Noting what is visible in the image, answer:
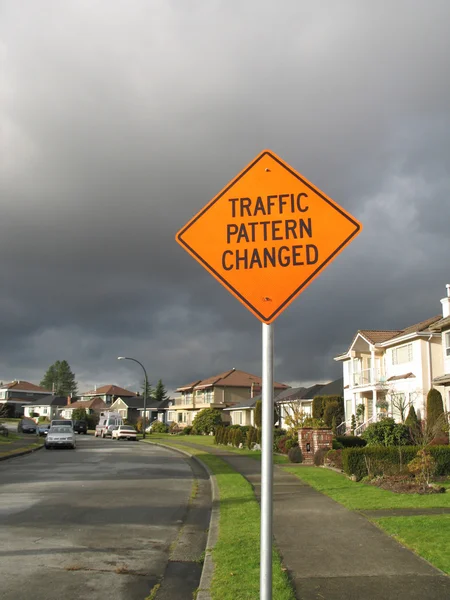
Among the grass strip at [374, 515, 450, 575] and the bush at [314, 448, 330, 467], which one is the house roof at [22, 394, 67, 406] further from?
the grass strip at [374, 515, 450, 575]

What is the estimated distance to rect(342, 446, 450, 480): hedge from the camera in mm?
16484

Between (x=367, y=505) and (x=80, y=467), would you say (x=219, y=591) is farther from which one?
(x=80, y=467)

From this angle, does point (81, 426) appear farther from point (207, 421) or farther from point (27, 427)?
point (207, 421)

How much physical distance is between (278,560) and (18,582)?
3.03 metres

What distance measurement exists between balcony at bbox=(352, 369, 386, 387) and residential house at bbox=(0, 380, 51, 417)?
11016 centimetres

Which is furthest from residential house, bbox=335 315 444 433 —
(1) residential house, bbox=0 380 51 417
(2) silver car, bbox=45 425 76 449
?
(1) residential house, bbox=0 380 51 417

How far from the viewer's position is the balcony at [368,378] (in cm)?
3625

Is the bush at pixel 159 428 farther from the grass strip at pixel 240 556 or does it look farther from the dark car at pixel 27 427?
the grass strip at pixel 240 556

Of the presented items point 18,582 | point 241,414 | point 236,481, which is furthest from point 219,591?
point 241,414

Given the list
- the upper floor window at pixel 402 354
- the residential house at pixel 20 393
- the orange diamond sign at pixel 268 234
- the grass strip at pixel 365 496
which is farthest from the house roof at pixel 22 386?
the orange diamond sign at pixel 268 234

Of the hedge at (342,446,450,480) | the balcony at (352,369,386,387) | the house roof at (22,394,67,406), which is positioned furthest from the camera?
the house roof at (22,394,67,406)

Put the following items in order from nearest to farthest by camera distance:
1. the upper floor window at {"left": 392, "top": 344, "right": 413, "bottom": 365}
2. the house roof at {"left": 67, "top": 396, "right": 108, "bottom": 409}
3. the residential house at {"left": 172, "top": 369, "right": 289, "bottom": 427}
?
the upper floor window at {"left": 392, "top": 344, "right": 413, "bottom": 365}, the residential house at {"left": 172, "top": 369, "right": 289, "bottom": 427}, the house roof at {"left": 67, "top": 396, "right": 108, "bottom": 409}

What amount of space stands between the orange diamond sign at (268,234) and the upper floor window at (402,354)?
31520mm

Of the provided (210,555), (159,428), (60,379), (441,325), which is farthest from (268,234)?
(60,379)
